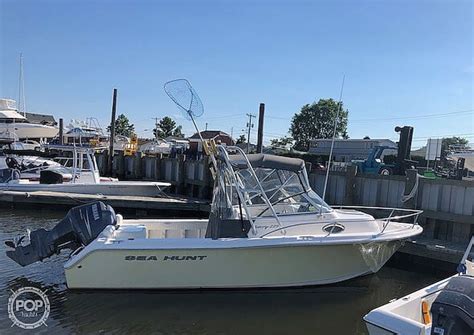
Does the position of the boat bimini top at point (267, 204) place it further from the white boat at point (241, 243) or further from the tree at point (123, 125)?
the tree at point (123, 125)

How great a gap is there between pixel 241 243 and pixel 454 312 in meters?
3.60

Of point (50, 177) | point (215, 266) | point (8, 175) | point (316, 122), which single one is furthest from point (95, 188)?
point (316, 122)

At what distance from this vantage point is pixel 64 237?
7402 mm

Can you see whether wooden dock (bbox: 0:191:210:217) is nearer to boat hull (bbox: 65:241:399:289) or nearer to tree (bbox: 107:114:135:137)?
boat hull (bbox: 65:241:399:289)

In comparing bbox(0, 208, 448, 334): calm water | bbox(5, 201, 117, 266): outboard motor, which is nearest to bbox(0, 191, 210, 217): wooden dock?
bbox(0, 208, 448, 334): calm water

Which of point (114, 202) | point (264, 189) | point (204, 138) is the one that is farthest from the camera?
point (114, 202)

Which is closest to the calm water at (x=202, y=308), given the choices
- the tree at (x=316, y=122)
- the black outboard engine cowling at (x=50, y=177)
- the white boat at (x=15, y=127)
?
the black outboard engine cowling at (x=50, y=177)

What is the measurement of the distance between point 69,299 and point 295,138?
69.6 m

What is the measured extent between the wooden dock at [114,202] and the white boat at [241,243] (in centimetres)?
691

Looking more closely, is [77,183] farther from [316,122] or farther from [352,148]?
[316,122]

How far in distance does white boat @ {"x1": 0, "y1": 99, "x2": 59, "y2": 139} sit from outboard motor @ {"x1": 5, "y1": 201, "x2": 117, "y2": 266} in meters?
23.3

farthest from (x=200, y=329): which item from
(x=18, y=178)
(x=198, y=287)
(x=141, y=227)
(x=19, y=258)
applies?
(x=18, y=178)

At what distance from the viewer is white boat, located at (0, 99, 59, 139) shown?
28.8m

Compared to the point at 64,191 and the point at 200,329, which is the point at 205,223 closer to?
the point at 200,329
